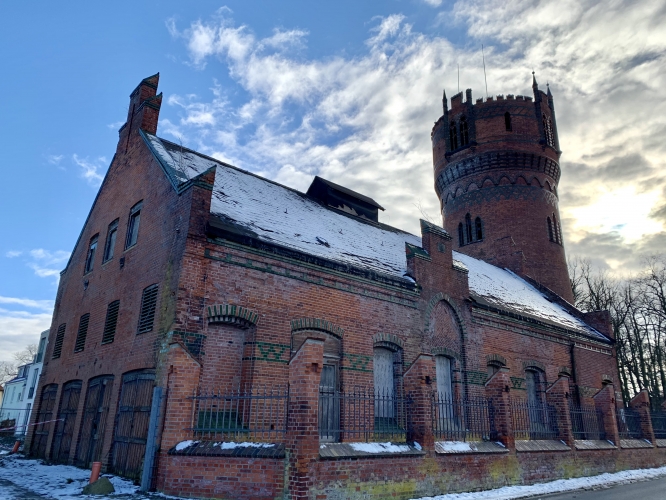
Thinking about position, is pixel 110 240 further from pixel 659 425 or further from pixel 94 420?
pixel 659 425

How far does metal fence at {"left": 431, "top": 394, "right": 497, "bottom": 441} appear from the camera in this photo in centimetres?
1233

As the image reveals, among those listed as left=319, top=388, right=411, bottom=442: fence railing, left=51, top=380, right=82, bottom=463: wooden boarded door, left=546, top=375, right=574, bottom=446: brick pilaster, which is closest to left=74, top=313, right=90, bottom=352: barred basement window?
left=51, top=380, right=82, bottom=463: wooden boarded door

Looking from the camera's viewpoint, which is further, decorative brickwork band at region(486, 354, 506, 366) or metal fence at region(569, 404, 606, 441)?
decorative brickwork band at region(486, 354, 506, 366)

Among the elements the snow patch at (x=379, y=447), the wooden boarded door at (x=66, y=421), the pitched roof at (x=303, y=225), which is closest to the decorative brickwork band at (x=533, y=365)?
the pitched roof at (x=303, y=225)

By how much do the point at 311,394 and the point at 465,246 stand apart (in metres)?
22.8

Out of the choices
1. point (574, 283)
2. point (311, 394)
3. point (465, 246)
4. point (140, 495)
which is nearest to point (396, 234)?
point (465, 246)

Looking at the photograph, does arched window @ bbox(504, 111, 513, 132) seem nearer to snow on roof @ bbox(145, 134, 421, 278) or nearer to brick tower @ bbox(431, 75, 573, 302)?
brick tower @ bbox(431, 75, 573, 302)

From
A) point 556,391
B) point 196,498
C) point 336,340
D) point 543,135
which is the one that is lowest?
Result: point 196,498

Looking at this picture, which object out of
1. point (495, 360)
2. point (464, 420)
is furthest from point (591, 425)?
point (464, 420)

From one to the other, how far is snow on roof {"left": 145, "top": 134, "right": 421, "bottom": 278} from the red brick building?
0.10m

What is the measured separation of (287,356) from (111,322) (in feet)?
17.4

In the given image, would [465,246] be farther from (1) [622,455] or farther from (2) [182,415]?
(2) [182,415]

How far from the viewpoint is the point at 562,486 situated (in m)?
12.8

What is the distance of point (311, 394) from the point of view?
28.5ft
